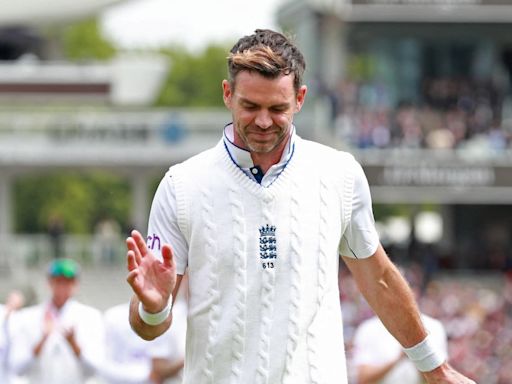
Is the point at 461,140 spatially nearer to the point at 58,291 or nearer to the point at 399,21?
the point at 399,21

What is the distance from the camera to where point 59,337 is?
13.1 metres

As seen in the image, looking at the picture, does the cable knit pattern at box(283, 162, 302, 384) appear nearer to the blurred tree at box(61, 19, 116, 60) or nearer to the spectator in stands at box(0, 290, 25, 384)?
the spectator in stands at box(0, 290, 25, 384)

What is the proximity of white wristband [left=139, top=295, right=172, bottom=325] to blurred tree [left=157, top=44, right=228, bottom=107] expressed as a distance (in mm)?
91536

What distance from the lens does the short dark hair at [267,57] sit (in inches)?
252

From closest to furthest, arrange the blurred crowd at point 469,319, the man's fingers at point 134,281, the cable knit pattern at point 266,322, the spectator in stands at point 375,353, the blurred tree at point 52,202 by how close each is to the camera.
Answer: the man's fingers at point 134,281
the cable knit pattern at point 266,322
the spectator in stands at point 375,353
the blurred crowd at point 469,319
the blurred tree at point 52,202

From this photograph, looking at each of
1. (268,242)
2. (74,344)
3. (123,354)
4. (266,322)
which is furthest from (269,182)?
(123,354)

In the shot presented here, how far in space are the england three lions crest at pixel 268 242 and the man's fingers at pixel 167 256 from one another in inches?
17.0

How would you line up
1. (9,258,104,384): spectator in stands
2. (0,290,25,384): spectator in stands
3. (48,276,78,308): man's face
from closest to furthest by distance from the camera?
(0,290,25,384): spectator in stands → (48,276,78,308): man's face → (9,258,104,384): spectator in stands

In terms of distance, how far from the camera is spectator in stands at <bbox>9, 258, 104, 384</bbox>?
1259cm

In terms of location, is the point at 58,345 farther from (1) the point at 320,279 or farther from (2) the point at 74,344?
(1) the point at 320,279

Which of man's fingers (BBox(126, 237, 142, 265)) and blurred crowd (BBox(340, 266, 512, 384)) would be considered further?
blurred crowd (BBox(340, 266, 512, 384))

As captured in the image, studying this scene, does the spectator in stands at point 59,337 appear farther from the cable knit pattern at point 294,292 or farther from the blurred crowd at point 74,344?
the cable knit pattern at point 294,292

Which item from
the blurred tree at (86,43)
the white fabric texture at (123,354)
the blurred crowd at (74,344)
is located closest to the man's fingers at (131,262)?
the blurred crowd at (74,344)

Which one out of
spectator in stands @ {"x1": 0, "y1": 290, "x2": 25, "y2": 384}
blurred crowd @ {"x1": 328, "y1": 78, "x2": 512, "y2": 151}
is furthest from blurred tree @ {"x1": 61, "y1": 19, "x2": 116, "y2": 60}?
spectator in stands @ {"x1": 0, "y1": 290, "x2": 25, "y2": 384}
